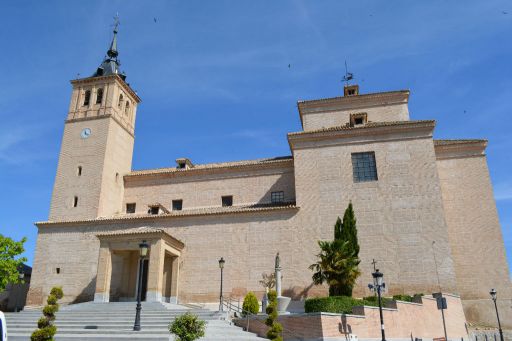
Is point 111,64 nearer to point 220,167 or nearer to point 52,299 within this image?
point 220,167

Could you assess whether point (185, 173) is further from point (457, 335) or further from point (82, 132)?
point (457, 335)

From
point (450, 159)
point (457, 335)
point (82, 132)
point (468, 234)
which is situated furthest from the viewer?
point (82, 132)

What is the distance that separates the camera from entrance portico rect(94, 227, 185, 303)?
2114 cm

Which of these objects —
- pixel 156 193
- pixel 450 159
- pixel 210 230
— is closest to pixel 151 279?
pixel 210 230

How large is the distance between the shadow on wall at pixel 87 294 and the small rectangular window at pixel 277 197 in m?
11.4

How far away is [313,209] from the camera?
2303 cm

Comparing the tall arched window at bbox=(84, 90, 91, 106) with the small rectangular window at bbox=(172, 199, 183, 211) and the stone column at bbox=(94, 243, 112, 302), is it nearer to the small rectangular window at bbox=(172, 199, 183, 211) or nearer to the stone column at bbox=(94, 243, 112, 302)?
the small rectangular window at bbox=(172, 199, 183, 211)

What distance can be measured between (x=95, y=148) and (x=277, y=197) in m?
12.8

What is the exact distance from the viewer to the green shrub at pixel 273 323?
1425cm

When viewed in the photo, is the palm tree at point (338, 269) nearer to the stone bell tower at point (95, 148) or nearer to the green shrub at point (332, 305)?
the green shrub at point (332, 305)

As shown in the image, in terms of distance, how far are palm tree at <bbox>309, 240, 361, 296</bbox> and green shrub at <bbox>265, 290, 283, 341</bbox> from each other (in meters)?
4.40

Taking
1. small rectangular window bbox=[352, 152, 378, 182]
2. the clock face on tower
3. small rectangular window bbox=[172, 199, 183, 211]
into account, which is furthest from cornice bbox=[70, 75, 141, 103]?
small rectangular window bbox=[352, 152, 378, 182]

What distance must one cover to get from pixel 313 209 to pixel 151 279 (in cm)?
917

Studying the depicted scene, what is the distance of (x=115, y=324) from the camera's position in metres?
16.4
